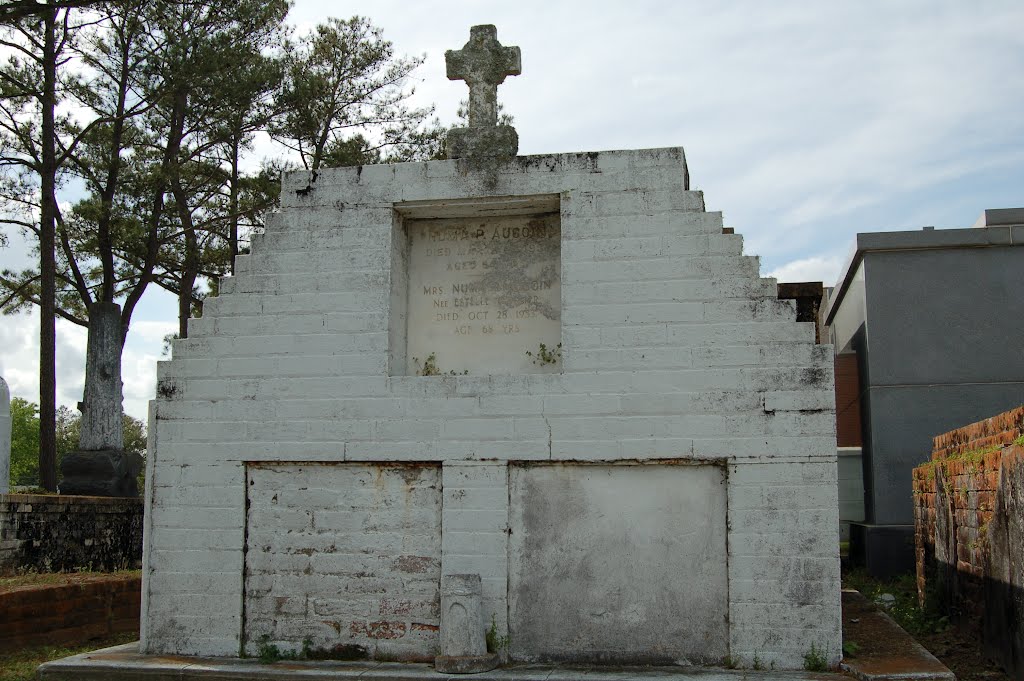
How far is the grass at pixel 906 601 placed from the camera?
9188 millimetres

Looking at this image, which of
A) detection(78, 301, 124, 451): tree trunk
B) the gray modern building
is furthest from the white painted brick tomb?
detection(78, 301, 124, 451): tree trunk

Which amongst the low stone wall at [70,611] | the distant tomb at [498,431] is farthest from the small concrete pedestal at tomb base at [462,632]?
the low stone wall at [70,611]

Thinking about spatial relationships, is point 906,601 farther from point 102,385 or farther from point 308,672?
point 102,385

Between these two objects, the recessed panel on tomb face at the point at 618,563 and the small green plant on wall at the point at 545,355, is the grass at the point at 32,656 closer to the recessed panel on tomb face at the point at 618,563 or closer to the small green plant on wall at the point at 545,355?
the recessed panel on tomb face at the point at 618,563

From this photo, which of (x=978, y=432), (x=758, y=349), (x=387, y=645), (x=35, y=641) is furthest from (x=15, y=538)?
(x=978, y=432)

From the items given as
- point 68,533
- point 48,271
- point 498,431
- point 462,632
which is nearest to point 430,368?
point 498,431

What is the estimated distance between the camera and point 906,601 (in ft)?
33.9

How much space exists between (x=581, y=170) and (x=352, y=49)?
563 inches

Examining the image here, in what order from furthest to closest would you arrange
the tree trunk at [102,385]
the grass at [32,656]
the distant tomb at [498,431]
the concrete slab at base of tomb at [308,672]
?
the tree trunk at [102,385] < the grass at [32,656] < the distant tomb at [498,431] < the concrete slab at base of tomb at [308,672]

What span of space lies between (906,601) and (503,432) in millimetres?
5137

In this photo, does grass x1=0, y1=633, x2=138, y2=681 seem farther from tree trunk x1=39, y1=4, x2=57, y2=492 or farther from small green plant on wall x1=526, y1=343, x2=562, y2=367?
tree trunk x1=39, y1=4, x2=57, y2=492

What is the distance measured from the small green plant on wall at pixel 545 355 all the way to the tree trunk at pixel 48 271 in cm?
1335

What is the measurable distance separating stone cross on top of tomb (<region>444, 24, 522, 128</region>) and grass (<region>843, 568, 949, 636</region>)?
19.4 ft

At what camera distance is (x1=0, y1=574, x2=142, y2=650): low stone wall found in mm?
9844
